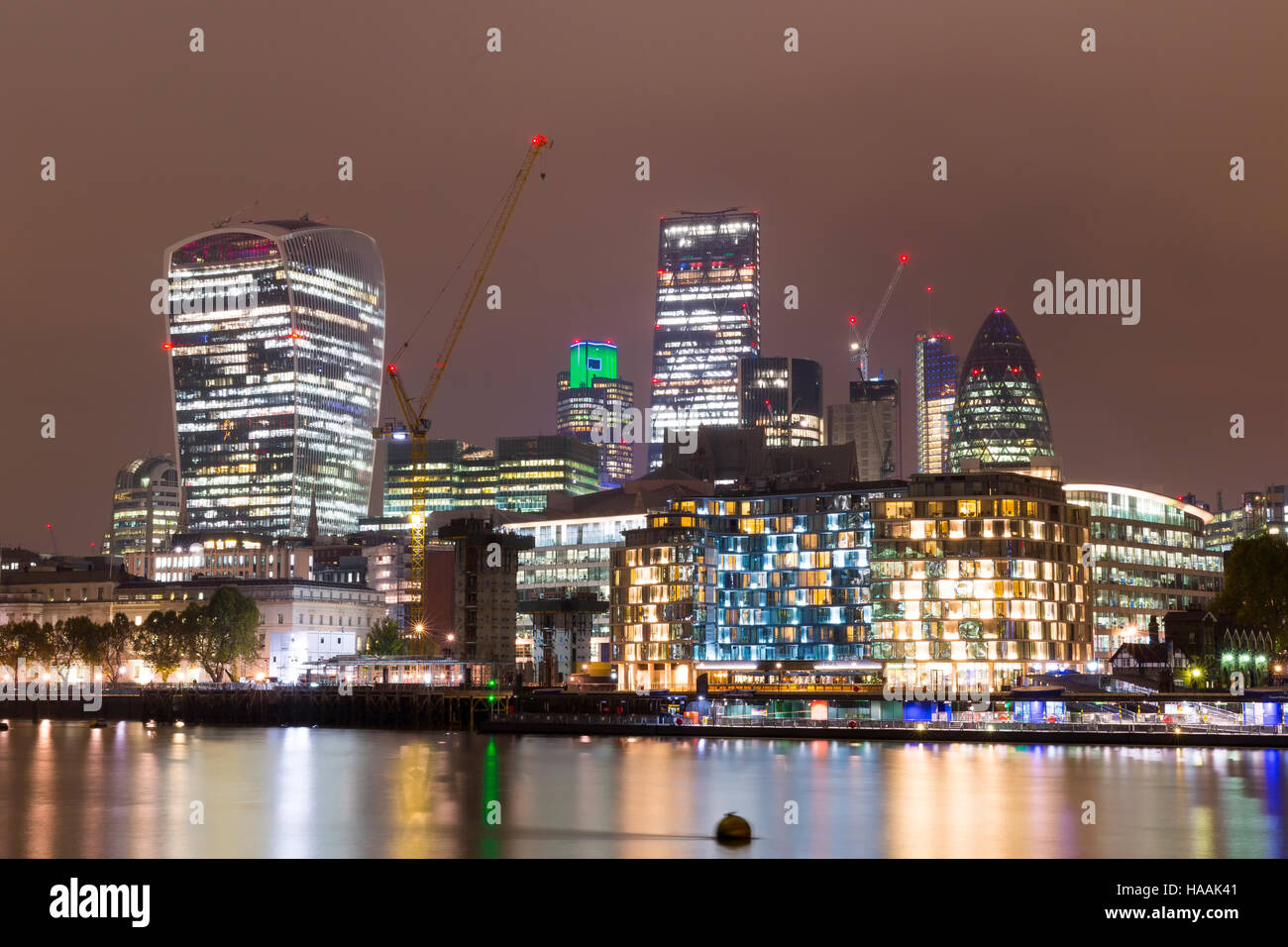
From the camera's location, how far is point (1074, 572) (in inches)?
7028

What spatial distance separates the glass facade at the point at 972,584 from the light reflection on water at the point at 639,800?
121ft

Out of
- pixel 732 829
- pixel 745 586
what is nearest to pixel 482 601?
pixel 745 586

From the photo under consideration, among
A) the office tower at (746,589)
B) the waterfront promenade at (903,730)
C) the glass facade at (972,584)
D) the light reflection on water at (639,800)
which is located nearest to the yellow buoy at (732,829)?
the light reflection on water at (639,800)

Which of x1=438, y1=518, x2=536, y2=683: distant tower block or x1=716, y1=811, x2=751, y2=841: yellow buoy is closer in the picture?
x1=716, y1=811, x2=751, y2=841: yellow buoy

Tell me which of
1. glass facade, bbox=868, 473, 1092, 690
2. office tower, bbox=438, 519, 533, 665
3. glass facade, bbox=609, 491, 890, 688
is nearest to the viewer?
glass facade, bbox=868, 473, 1092, 690

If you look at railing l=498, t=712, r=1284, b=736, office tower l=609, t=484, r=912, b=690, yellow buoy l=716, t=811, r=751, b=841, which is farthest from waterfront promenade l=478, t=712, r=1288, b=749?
yellow buoy l=716, t=811, r=751, b=841

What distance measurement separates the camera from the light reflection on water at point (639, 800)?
234 ft

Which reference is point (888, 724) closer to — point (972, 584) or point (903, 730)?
point (903, 730)

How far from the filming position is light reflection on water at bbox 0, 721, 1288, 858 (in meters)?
71.4

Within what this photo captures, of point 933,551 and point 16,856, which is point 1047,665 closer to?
point 933,551

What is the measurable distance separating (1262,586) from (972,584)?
29.6 metres

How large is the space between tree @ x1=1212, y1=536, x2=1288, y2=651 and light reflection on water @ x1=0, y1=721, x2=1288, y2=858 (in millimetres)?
35897

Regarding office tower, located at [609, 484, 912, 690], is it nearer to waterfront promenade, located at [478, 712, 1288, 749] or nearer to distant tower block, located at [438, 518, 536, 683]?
distant tower block, located at [438, 518, 536, 683]
